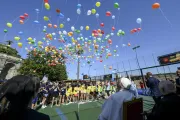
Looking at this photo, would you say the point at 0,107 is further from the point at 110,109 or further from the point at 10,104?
the point at 110,109

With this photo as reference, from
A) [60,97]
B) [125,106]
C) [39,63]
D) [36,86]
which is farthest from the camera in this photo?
[39,63]

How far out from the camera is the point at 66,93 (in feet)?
32.2

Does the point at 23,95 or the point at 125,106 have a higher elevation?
the point at 23,95

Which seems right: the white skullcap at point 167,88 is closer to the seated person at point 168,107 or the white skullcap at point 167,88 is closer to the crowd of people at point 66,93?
the seated person at point 168,107

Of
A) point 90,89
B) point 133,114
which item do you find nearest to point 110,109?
point 133,114

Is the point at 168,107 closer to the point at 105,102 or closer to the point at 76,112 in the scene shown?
the point at 105,102

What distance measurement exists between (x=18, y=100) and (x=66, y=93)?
30.0ft

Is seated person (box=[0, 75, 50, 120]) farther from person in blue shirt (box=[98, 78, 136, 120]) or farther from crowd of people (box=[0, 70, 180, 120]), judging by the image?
person in blue shirt (box=[98, 78, 136, 120])

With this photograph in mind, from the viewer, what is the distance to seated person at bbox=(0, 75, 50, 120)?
102 centimetres

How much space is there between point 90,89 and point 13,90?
10.4 meters

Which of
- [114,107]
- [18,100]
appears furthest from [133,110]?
[18,100]

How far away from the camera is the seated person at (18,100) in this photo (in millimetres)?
1017

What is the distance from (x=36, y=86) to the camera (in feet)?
3.98

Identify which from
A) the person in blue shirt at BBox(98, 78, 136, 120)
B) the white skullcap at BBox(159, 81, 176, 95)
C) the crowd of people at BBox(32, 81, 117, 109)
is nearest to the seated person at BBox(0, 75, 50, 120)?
the person in blue shirt at BBox(98, 78, 136, 120)
